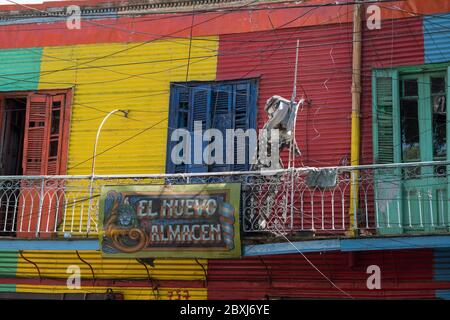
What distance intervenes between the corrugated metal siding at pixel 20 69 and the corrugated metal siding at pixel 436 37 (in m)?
7.31

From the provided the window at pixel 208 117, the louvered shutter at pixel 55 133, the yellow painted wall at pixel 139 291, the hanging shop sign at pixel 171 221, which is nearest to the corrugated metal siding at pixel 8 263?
the yellow painted wall at pixel 139 291

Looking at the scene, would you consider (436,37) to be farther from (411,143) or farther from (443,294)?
(443,294)

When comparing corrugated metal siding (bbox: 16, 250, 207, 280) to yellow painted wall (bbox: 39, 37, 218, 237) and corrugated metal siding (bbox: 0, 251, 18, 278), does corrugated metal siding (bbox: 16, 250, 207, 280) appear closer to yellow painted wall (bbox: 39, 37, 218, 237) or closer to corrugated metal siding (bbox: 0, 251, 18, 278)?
corrugated metal siding (bbox: 0, 251, 18, 278)

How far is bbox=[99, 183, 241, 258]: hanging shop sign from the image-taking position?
9680mm

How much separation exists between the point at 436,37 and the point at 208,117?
13.5 feet

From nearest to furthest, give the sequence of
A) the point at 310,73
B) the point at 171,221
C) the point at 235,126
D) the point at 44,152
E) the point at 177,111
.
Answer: the point at 171,221, the point at 310,73, the point at 235,126, the point at 177,111, the point at 44,152

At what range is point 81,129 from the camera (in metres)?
11.8

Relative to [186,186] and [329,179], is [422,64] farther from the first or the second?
[186,186]

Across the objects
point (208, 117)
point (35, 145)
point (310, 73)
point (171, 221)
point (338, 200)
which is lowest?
point (171, 221)

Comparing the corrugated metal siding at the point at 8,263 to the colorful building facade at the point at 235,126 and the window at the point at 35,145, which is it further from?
the window at the point at 35,145

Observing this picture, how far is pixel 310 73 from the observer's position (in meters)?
10.9

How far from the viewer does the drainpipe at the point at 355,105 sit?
32.4 feet

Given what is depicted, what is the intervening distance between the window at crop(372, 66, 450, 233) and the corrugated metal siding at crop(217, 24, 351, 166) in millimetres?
608

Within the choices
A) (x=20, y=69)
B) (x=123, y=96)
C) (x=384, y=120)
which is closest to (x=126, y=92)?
(x=123, y=96)
